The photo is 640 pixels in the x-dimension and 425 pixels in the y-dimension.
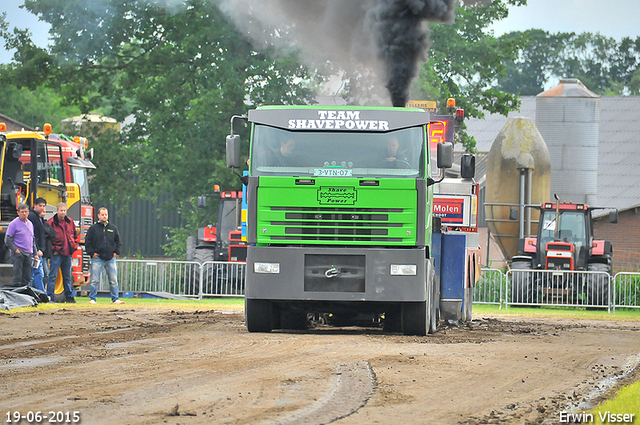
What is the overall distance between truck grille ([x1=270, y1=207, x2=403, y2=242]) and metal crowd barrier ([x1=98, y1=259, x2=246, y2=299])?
12.0 metres

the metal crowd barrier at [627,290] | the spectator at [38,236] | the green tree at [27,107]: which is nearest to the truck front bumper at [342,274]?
the spectator at [38,236]

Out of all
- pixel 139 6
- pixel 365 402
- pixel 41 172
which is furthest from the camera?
pixel 139 6

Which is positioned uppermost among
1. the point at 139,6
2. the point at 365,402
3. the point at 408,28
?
the point at 139,6

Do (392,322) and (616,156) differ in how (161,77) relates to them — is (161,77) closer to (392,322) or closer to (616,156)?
(392,322)

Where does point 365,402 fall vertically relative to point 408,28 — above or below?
below

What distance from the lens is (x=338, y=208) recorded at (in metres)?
11.5

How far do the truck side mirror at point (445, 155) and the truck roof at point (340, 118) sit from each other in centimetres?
50

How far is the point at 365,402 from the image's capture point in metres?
6.86

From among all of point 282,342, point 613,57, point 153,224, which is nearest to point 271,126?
point 282,342

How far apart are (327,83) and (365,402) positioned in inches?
991

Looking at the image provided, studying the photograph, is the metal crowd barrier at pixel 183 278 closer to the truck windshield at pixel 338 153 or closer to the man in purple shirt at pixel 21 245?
the man in purple shirt at pixel 21 245

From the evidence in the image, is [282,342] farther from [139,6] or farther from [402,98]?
[139,6]

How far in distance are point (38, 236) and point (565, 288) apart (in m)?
13.1

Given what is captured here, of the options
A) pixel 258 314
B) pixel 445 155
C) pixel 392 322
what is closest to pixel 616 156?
pixel 392 322
